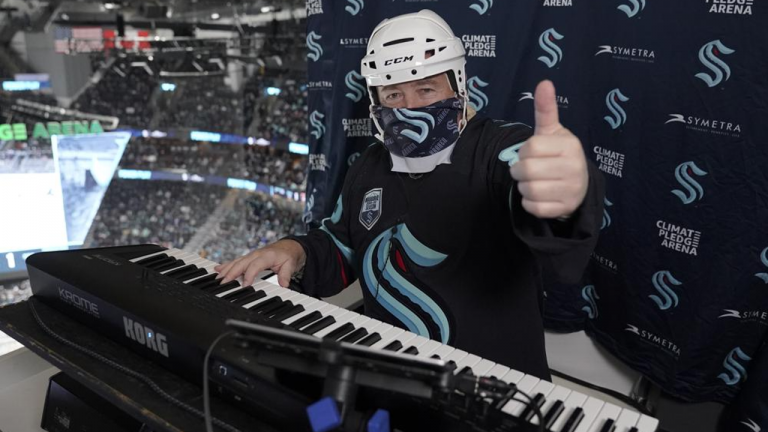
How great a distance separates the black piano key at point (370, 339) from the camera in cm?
103

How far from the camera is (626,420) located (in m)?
0.81

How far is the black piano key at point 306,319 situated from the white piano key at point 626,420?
0.63m

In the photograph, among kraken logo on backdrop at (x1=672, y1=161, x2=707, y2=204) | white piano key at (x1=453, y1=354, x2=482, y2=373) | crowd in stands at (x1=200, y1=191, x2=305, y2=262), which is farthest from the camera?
crowd in stands at (x1=200, y1=191, x2=305, y2=262)

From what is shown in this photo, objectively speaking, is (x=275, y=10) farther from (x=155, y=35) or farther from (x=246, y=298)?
(x=246, y=298)

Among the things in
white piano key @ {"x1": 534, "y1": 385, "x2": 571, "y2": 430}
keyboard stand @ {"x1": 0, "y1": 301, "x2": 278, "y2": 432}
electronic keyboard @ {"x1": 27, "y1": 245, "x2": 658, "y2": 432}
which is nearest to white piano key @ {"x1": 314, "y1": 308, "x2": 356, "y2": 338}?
electronic keyboard @ {"x1": 27, "y1": 245, "x2": 658, "y2": 432}

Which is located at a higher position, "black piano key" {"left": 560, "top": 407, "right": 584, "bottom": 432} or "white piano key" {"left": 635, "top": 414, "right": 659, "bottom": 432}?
"black piano key" {"left": 560, "top": 407, "right": 584, "bottom": 432}

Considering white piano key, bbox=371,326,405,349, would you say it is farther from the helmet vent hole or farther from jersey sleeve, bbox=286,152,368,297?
the helmet vent hole

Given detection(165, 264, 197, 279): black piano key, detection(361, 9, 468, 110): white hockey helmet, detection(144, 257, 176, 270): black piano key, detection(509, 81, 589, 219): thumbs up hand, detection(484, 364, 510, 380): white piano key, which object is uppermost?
detection(361, 9, 468, 110): white hockey helmet

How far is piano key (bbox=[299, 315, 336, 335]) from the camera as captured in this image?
1.07 m

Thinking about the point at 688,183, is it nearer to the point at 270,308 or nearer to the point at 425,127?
the point at 425,127

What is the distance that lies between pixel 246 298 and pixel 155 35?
9.02 m

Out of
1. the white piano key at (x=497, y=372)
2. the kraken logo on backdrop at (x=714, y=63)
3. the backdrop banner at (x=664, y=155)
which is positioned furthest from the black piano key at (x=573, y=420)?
the kraken logo on backdrop at (x=714, y=63)

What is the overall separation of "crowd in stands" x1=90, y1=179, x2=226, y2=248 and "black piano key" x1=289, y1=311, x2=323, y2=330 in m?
14.9

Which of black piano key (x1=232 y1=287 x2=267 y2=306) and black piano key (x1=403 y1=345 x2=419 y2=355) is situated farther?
black piano key (x1=232 y1=287 x2=267 y2=306)
